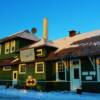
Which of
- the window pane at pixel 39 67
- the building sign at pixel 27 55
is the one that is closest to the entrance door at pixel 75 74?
the window pane at pixel 39 67

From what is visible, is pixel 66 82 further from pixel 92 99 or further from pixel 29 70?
pixel 92 99

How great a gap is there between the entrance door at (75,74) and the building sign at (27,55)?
19.0 feet

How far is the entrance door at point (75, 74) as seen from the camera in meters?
23.1

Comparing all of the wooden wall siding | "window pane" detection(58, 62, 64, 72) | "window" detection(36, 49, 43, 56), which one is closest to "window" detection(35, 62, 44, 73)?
the wooden wall siding

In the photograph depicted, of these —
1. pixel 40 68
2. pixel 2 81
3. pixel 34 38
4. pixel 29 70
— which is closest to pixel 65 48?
pixel 40 68

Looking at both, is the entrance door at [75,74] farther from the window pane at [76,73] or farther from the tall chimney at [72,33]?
the tall chimney at [72,33]

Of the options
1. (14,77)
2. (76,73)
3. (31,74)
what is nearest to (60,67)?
(76,73)

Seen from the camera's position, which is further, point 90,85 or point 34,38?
point 34,38

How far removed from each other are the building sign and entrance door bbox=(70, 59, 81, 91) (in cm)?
580

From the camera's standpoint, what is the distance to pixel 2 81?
3412 centimetres

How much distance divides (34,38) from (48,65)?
9992mm

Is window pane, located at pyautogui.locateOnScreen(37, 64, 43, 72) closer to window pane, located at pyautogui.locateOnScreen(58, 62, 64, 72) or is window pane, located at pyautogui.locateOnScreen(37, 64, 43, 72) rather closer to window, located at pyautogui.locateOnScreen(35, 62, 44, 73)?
window, located at pyautogui.locateOnScreen(35, 62, 44, 73)

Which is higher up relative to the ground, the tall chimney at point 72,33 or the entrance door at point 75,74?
the tall chimney at point 72,33

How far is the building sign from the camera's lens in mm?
27766
